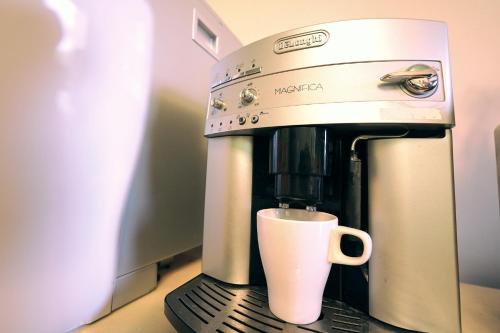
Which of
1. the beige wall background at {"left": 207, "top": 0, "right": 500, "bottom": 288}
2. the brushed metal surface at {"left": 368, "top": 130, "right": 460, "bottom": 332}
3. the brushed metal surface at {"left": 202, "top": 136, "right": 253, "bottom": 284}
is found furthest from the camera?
the beige wall background at {"left": 207, "top": 0, "right": 500, "bottom": 288}

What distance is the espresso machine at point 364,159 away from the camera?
0.24 metres

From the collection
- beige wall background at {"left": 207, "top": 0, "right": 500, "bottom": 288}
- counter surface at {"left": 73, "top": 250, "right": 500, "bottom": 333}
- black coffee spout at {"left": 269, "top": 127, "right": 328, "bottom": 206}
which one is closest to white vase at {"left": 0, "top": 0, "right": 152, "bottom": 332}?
counter surface at {"left": 73, "top": 250, "right": 500, "bottom": 333}

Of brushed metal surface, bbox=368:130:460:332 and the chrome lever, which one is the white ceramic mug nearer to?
brushed metal surface, bbox=368:130:460:332

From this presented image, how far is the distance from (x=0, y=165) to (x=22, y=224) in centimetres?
6

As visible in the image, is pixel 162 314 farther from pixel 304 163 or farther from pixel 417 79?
pixel 417 79

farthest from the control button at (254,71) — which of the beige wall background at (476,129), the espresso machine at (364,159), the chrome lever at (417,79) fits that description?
the beige wall background at (476,129)

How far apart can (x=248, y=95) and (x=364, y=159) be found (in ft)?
0.54

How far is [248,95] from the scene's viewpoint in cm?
32

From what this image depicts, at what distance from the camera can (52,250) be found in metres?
0.28

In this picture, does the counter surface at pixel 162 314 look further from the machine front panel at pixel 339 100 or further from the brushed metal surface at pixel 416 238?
the machine front panel at pixel 339 100

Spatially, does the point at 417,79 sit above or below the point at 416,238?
above

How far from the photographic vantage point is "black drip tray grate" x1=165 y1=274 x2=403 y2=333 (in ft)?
0.82

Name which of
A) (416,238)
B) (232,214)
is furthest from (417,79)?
(232,214)

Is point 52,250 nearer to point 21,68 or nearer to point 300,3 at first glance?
point 21,68
